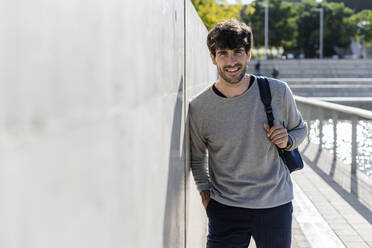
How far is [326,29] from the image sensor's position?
7550 cm

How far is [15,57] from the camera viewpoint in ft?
1.92

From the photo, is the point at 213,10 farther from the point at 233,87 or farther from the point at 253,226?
the point at 253,226

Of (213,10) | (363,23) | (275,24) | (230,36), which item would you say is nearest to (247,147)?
(230,36)

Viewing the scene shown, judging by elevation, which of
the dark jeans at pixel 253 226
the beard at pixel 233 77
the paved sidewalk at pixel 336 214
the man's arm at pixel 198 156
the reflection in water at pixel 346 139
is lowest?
the paved sidewalk at pixel 336 214

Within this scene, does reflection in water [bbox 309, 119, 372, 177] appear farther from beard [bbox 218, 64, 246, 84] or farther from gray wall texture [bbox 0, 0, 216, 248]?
gray wall texture [bbox 0, 0, 216, 248]

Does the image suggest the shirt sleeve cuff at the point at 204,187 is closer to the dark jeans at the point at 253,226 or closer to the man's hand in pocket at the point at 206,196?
the man's hand in pocket at the point at 206,196

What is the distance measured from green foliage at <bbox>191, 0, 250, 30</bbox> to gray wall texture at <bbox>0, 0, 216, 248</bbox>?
13285 mm

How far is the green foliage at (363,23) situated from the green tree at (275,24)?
25.8 feet

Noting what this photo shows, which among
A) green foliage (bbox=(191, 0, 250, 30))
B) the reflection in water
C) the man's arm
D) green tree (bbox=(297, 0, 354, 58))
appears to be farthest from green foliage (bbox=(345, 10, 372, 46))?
the man's arm

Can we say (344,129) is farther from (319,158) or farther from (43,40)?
(43,40)

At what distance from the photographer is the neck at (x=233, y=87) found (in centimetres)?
258

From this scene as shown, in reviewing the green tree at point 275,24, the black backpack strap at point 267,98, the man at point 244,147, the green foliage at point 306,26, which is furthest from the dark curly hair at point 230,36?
the green tree at point 275,24

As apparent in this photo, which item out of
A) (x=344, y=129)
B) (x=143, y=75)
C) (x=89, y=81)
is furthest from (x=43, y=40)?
(x=344, y=129)

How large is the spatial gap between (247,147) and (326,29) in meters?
76.6
